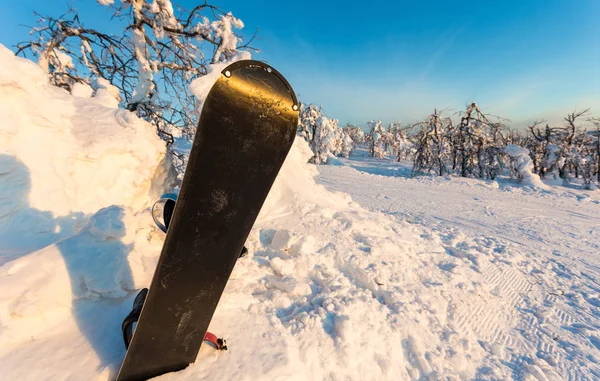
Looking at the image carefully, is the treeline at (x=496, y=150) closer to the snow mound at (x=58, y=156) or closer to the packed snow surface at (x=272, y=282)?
the packed snow surface at (x=272, y=282)

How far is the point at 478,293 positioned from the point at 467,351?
3.91 feet

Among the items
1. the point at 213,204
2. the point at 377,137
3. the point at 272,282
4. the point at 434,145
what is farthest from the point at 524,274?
the point at 377,137

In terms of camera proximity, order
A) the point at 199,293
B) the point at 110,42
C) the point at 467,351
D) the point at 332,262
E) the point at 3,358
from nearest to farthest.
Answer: the point at 3,358 → the point at 199,293 → the point at 467,351 → the point at 332,262 → the point at 110,42

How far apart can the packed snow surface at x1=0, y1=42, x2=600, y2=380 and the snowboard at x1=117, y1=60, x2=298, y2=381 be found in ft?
0.81

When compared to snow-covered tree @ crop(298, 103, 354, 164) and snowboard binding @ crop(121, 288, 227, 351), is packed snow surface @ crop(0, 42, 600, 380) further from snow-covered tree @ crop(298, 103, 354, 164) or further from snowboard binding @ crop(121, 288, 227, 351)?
snow-covered tree @ crop(298, 103, 354, 164)

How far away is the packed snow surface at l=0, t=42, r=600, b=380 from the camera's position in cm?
167

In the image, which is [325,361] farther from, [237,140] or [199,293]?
[237,140]

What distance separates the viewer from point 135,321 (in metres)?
1.43

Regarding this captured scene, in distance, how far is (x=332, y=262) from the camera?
327 centimetres

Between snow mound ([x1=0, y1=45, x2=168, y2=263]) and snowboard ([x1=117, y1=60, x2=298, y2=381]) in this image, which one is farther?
snow mound ([x1=0, y1=45, x2=168, y2=263])

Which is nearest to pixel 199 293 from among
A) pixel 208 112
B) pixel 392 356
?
pixel 208 112

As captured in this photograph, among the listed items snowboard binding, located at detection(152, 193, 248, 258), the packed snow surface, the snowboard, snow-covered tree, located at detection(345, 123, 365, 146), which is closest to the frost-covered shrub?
the packed snow surface

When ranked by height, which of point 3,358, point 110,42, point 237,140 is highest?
point 110,42

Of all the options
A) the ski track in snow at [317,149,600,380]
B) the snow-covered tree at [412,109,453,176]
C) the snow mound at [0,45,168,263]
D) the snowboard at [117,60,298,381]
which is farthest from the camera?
the snow-covered tree at [412,109,453,176]
